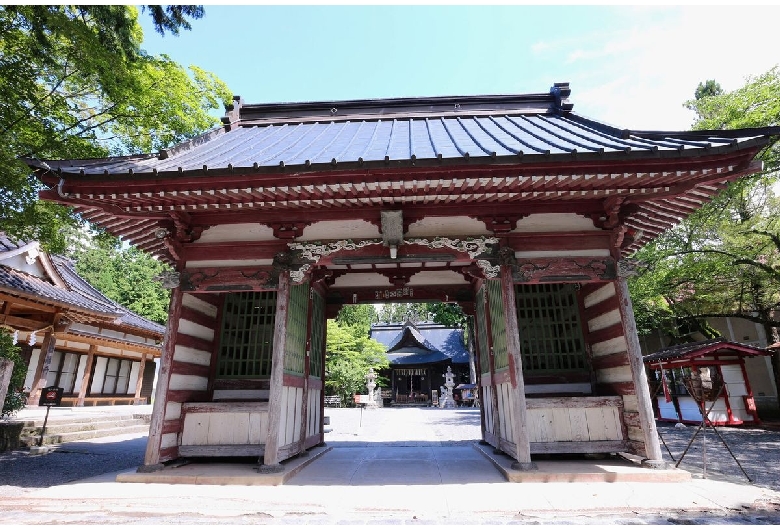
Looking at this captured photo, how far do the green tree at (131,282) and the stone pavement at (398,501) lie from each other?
29.4 meters

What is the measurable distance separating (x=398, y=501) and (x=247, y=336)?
14.9 ft

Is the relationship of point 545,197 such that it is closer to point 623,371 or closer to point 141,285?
point 623,371

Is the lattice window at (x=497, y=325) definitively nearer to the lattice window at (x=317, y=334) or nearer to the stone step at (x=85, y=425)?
the lattice window at (x=317, y=334)

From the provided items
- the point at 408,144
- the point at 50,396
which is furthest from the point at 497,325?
the point at 50,396

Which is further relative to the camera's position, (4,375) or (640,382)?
(4,375)

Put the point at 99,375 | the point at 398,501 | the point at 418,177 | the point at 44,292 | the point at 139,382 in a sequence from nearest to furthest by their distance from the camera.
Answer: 1. the point at 398,501
2. the point at 418,177
3. the point at 44,292
4. the point at 99,375
5. the point at 139,382

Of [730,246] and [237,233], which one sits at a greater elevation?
[730,246]

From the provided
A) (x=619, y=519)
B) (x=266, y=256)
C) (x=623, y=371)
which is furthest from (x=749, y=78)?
(x=266, y=256)

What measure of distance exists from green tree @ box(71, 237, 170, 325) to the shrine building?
1094 inches

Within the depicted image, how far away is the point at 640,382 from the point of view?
5809 millimetres

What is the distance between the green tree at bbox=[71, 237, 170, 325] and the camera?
108 ft

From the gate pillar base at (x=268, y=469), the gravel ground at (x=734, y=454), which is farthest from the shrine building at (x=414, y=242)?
the gravel ground at (x=734, y=454)

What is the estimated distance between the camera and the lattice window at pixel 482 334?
8039 millimetres

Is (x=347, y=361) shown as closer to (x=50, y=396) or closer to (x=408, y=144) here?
(x=50, y=396)
